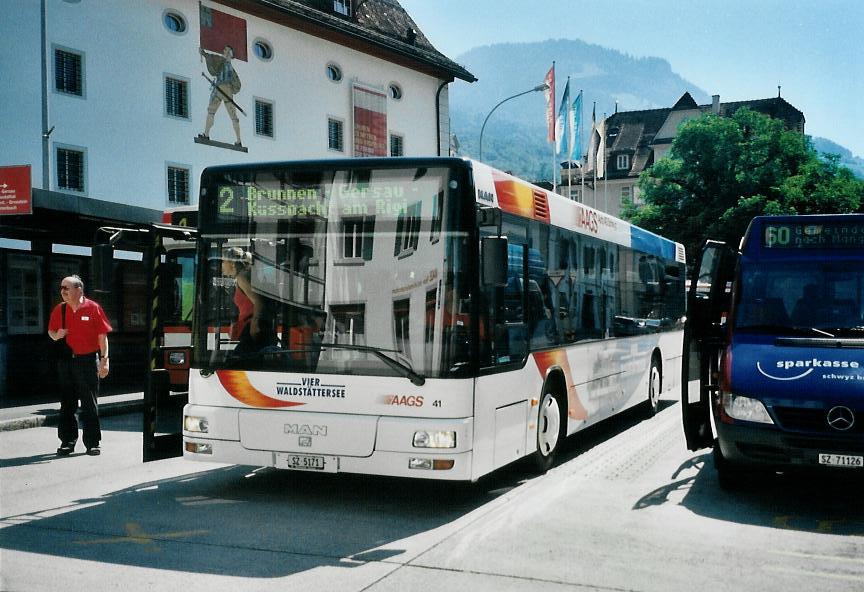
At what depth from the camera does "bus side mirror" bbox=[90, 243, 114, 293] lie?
7.98 meters

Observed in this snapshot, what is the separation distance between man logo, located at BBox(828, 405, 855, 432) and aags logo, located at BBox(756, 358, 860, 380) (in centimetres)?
34

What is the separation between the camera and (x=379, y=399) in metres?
7.56

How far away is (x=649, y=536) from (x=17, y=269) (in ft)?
46.7

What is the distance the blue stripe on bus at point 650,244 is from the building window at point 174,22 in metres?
18.5

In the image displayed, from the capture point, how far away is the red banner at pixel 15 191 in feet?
47.0

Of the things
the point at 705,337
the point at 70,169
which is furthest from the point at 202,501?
the point at 70,169

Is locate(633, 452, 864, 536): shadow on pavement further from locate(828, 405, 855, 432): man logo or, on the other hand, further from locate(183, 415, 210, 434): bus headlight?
locate(183, 415, 210, 434): bus headlight

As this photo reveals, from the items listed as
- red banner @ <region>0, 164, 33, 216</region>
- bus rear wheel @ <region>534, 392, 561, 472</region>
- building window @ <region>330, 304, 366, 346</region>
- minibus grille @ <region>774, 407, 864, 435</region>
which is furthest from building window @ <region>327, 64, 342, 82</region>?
minibus grille @ <region>774, 407, 864, 435</region>

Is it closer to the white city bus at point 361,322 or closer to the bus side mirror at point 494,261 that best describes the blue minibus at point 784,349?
the white city bus at point 361,322

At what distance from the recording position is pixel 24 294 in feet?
59.4

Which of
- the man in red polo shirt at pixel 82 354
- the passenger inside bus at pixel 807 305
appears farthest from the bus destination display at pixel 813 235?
the man in red polo shirt at pixel 82 354

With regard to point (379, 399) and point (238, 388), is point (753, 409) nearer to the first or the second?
point (379, 399)

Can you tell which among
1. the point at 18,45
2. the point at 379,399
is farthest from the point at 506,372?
the point at 18,45

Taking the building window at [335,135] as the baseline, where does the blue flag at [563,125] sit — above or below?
above
